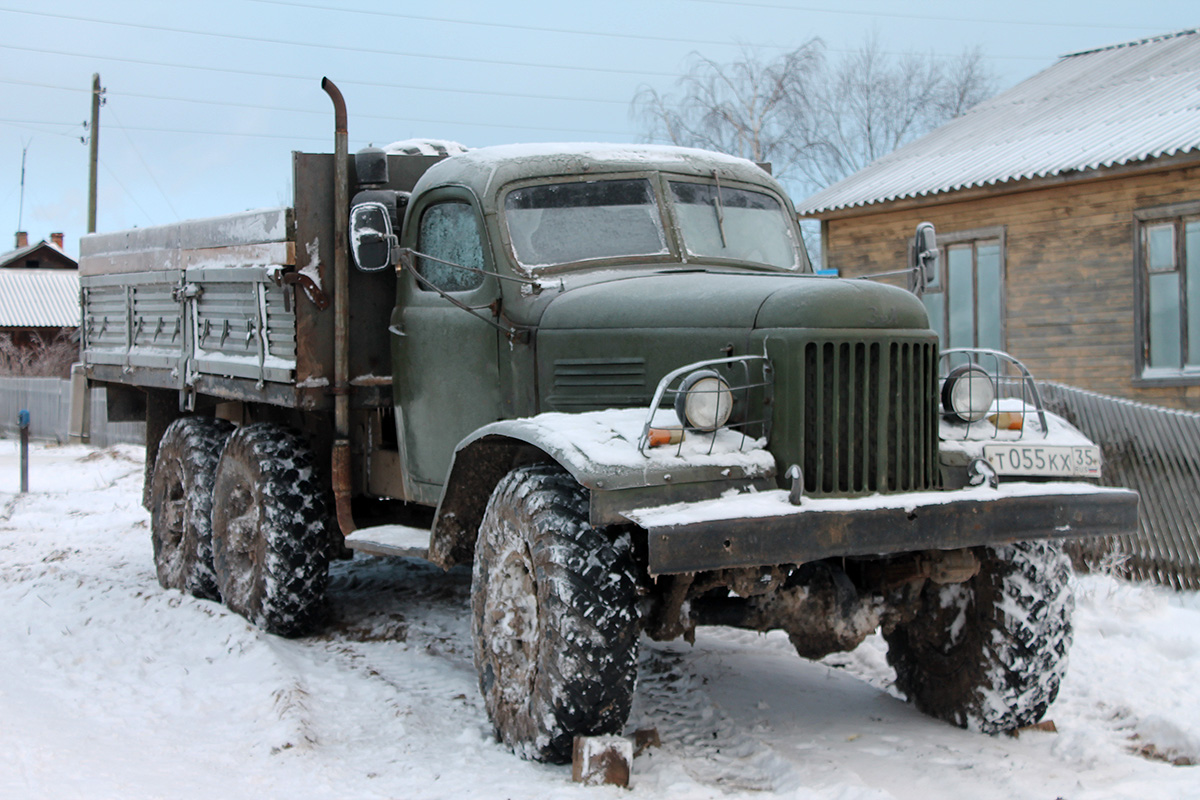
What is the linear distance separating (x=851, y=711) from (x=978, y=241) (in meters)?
11.2

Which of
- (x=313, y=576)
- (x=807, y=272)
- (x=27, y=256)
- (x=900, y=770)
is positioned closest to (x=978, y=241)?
(x=807, y=272)

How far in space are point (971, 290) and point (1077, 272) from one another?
155 centimetres

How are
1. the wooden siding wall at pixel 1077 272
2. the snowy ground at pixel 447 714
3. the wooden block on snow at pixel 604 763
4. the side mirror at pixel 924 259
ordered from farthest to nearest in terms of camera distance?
the wooden siding wall at pixel 1077 272 < the side mirror at pixel 924 259 < the snowy ground at pixel 447 714 < the wooden block on snow at pixel 604 763

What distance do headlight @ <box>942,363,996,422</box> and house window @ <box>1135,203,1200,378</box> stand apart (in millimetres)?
9400

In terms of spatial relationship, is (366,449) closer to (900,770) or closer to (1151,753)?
(900,770)

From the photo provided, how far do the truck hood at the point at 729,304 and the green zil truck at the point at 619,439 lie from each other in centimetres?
1

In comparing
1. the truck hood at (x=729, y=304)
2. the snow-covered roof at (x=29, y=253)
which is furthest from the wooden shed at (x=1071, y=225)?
the snow-covered roof at (x=29, y=253)

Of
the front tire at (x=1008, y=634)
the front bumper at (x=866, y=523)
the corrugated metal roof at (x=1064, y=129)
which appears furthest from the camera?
the corrugated metal roof at (x=1064, y=129)

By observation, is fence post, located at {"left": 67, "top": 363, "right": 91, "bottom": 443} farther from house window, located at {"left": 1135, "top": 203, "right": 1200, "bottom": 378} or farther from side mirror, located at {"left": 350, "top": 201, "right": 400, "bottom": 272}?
house window, located at {"left": 1135, "top": 203, "right": 1200, "bottom": 378}

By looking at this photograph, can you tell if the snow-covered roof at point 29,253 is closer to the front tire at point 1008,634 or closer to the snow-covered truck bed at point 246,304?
the snow-covered truck bed at point 246,304

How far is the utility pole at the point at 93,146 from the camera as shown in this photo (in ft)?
86.6

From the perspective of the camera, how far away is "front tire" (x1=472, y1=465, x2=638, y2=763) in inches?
165

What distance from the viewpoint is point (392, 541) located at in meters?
5.97

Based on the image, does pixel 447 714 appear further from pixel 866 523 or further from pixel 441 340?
pixel 866 523
